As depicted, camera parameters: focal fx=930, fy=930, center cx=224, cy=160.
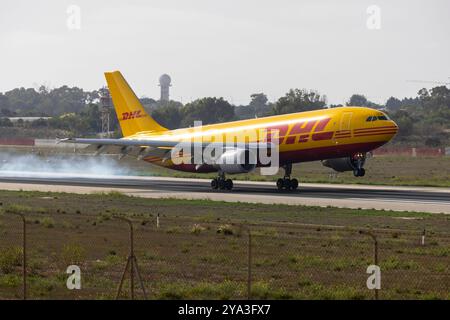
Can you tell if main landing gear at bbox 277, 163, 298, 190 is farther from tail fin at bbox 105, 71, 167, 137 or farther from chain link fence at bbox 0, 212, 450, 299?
chain link fence at bbox 0, 212, 450, 299

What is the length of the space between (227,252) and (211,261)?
238cm

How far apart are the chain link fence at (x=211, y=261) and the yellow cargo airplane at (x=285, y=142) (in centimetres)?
1889

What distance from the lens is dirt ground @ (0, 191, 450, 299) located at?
26688 mm

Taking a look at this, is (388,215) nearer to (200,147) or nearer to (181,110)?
(200,147)

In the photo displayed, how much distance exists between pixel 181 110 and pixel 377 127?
12824 centimetres

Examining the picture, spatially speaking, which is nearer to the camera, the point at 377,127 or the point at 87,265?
the point at 87,265

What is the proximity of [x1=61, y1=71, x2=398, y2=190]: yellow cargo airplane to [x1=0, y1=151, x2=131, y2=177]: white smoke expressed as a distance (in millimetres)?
22497

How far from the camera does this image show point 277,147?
206 ft

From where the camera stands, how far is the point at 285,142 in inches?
2454

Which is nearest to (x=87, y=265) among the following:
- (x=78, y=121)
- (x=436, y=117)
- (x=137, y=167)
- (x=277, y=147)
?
(x=277, y=147)

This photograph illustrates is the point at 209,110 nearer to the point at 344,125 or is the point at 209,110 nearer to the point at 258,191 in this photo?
the point at 258,191

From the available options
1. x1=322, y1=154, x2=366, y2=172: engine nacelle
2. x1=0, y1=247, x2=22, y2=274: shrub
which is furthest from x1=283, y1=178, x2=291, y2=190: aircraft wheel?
x1=0, y1=247, x2=22, y2=274: shrub

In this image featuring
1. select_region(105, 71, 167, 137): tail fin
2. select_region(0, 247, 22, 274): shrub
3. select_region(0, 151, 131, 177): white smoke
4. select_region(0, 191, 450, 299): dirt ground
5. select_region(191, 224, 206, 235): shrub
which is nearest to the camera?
select_region(0, 191, 450, 299): dirt ground
